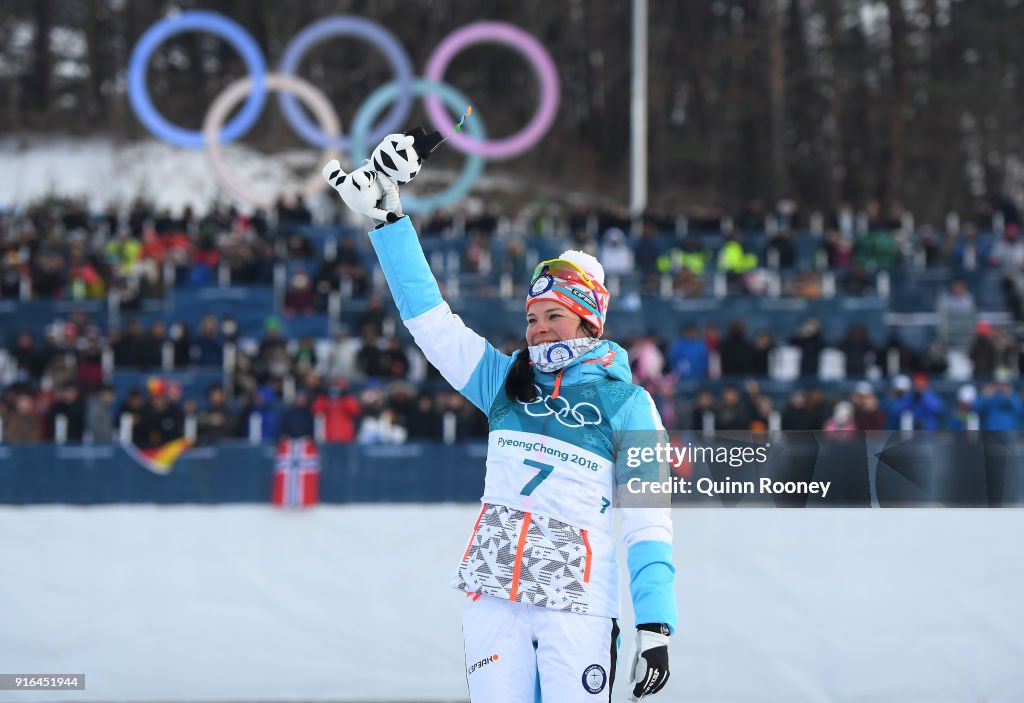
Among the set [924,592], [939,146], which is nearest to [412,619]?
[924,592]

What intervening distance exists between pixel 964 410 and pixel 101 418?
8.74 meters

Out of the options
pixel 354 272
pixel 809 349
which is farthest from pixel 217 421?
pixel 809 349

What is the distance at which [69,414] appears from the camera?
13.7 meters

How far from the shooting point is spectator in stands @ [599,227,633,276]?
1819cm

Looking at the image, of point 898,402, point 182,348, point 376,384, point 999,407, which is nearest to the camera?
point 999,407

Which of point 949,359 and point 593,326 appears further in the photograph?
point 949,359

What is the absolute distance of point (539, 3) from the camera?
38344 millimetres

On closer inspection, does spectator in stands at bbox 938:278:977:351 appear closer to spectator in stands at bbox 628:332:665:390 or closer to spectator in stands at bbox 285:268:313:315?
spectator in stands at bbox 628:332:665:390

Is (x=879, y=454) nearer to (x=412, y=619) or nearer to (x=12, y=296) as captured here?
(x=412, y=619)

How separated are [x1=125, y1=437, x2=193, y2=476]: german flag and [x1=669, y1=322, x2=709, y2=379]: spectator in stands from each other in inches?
235

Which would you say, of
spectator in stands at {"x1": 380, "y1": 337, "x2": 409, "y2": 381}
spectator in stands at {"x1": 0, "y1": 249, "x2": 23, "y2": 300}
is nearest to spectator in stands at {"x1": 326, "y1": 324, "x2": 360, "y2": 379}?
spectator in stands at {"x1": 380, "y1": 337, "x2": 409, "y2": 381}

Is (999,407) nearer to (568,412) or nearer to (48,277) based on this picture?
(568,412)

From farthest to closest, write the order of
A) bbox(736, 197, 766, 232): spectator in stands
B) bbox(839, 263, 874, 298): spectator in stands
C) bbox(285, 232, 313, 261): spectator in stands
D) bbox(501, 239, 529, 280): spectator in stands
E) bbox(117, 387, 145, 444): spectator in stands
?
bbox(736, 197, 766, 232): spectator in stands
bbox(285, 232, 313, 261): spectator in stands
bbox(501, 239, 529, 280): spectator in stands
bbox(839, 263, 874, 298): spectator in stands
bbox(117, 387, 145, 444): spectator in stands

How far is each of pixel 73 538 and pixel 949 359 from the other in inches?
471
